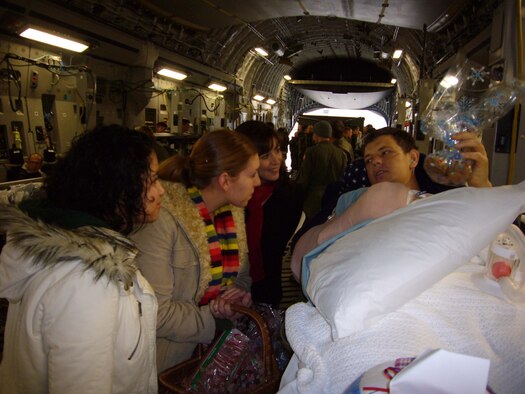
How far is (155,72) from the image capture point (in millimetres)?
8117

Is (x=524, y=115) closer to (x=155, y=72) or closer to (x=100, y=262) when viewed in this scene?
(x=100, y=262)

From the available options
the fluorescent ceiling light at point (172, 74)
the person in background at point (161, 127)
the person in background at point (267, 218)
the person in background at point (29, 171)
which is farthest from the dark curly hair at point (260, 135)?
the fluorescent ceiling light at point (172, 74)

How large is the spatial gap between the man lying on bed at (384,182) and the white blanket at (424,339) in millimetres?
303

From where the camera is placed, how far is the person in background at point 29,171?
447 centimetres

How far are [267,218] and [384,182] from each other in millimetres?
1428

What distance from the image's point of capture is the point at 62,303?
118 cm

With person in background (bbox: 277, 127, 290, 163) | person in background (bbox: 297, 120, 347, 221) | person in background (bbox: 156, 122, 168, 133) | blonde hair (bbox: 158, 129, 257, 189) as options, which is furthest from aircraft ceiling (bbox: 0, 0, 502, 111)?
blonde hair (bbox: 158, 129, 257, 189)

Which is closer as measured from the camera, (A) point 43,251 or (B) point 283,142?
(A) point 43,251

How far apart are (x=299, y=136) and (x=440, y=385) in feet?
38.4

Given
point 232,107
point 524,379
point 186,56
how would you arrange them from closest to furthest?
1. point 524,379
2. point 186,56
3. point 232,107

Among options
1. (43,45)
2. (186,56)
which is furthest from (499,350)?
(186,56)

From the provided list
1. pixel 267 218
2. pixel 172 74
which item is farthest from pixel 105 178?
pixel 172 74

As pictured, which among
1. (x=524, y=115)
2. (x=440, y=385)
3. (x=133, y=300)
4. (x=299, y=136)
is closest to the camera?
(x=440, y=385)

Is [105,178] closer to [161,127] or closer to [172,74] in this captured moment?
[161,127]
